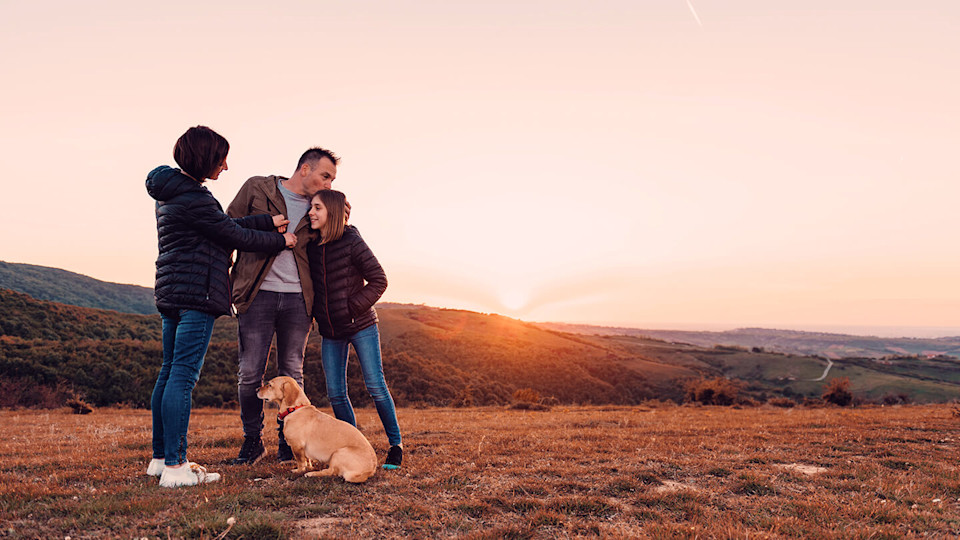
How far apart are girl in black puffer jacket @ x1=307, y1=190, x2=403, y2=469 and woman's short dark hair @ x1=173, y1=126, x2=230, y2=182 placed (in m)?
1.00

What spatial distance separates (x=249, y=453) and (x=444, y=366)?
3402 cm

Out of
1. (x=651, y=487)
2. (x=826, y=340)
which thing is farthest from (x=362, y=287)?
(x=826, y=340)

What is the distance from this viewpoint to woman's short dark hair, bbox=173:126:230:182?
14.0 ft

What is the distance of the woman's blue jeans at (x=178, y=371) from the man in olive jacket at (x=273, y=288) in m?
0.58

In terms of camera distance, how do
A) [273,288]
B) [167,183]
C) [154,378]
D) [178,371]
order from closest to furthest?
[167,183]
[178,371]
[273,288]
[154,378]

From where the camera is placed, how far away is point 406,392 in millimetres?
30734

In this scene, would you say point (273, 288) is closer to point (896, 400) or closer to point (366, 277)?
point (366, 277)

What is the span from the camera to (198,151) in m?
4.29

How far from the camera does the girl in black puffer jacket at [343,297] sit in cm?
501

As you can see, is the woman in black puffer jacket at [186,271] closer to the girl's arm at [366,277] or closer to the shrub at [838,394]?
the girl's arm at [366,277]

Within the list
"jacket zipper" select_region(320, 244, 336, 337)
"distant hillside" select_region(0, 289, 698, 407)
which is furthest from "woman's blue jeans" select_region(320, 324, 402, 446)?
"distant hillside" select_region(0, 289, 698, 407)

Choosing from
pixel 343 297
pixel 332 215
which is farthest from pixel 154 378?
pixel 332 215

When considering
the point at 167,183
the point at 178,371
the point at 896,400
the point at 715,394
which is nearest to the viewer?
the point at 167,183

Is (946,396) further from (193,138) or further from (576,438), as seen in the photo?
(193,138)
